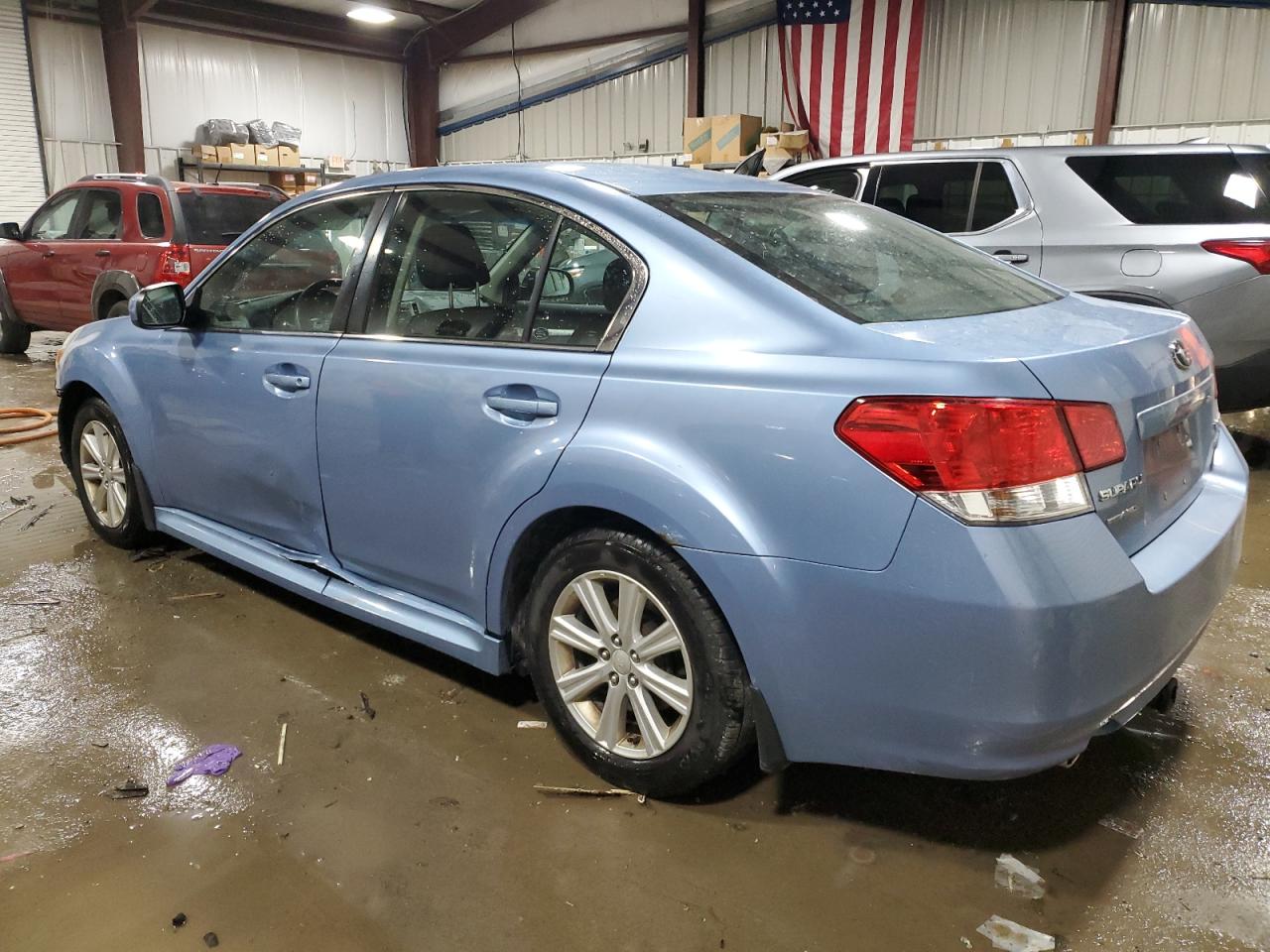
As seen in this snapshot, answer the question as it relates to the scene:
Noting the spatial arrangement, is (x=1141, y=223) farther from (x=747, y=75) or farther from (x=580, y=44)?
(x=580, y=44)

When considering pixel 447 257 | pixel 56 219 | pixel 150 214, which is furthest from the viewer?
pixel 56 219

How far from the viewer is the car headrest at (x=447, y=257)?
2.62m

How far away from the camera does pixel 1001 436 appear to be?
165 cm

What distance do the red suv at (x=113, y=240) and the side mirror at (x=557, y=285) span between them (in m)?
6.09

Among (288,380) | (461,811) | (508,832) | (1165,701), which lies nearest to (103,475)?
(288,380)

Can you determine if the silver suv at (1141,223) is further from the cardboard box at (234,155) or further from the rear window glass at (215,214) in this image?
the cardboard box at (234,155)

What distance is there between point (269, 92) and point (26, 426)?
12.1m

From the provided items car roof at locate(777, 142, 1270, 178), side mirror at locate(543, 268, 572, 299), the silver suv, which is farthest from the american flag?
side mirror at locate(543, 268, 572, 299)

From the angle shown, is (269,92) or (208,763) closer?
(208,763)

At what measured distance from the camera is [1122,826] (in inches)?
84.7

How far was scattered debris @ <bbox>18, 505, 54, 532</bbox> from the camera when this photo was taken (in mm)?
4406

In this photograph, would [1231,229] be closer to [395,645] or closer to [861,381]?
[861,381]

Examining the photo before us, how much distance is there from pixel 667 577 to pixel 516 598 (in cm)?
55

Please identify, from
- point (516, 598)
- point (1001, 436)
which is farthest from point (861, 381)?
point (516, 598)
